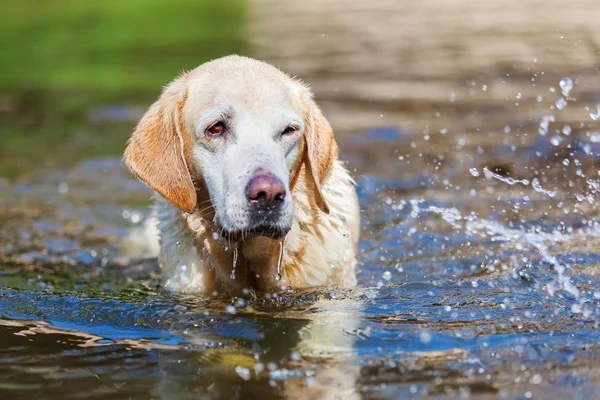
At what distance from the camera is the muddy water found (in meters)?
4.65

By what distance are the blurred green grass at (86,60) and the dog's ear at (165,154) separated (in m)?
5.60

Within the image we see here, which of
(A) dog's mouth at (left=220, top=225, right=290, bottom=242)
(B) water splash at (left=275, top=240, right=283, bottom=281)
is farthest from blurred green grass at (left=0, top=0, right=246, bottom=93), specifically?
(A) dog's mouth at (left=220, top=225, right=290, bottom=242)

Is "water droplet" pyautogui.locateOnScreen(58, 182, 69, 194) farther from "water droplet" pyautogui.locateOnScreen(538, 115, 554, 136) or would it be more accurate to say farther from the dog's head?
"water droplet" pyautogui.locateOnScreen(538, 115, 554, 136)

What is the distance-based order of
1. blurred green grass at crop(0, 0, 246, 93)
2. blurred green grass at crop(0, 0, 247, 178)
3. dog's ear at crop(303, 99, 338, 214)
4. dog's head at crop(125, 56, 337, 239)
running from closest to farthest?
dog's head at crop(125, 56, 337, 239) < dog's ear at crop(303, 99, 338, 214) < blurred green grass at crop(0, 0, 247, 178) < blurred green grass at crop(0, 0, 246, 93)

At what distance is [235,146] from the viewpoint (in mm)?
5133

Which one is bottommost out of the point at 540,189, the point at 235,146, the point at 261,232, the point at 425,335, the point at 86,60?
the point at 86,60

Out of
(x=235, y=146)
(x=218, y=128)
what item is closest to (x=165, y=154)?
(x=218, y=128)

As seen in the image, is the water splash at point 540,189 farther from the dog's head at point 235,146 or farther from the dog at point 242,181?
the dog's head at point 235,146

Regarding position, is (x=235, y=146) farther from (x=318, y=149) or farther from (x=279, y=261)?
(x=279, y=261)

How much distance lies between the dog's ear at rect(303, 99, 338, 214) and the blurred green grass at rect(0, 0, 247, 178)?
6.02 m

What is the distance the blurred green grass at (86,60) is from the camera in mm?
12461

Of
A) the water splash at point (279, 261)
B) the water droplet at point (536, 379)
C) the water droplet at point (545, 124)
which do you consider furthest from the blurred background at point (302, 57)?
the water droplet at point (536, 379)

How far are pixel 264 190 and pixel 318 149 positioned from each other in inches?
36.2

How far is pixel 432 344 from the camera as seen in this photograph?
4977 mm
